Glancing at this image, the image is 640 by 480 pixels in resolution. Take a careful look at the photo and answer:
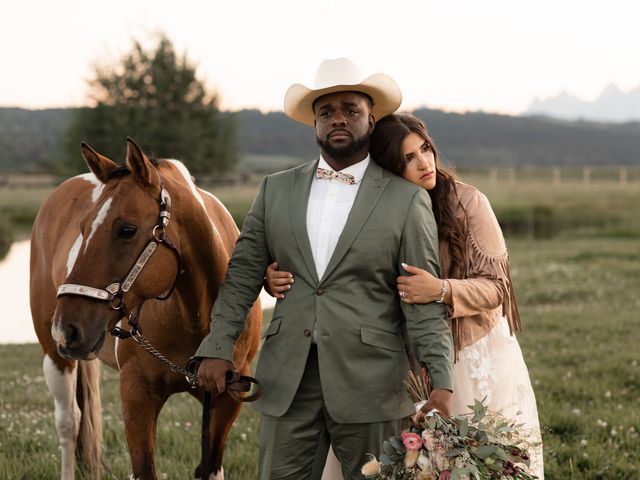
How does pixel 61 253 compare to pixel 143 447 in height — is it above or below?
above

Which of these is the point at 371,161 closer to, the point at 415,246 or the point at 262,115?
the point at 415,246

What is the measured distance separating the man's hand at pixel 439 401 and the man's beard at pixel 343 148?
1.01 m

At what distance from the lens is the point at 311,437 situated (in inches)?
130

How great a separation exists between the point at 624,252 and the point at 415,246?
15.1m

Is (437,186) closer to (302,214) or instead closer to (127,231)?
(302,214)

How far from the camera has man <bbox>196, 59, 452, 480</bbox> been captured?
3.19 metres

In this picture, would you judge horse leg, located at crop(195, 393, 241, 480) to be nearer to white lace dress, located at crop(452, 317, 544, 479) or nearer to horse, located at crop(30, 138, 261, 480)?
horse, located at crop(30, 138, 261, 480)

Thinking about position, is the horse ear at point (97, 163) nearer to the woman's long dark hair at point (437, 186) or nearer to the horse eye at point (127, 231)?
the horse eye at point (127, 231)

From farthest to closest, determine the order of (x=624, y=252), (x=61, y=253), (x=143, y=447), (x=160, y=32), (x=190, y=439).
→ (x=160, y=32), (x=624, y=252), (x=190, y=439), (x=61, y=253), (x=143, y=447)

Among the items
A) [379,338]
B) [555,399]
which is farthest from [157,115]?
[379,338]

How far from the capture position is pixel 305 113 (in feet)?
11.9

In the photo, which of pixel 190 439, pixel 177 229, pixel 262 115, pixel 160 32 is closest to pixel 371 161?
pixel 177 229

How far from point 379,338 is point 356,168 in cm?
72

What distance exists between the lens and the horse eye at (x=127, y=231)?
3.23 m
